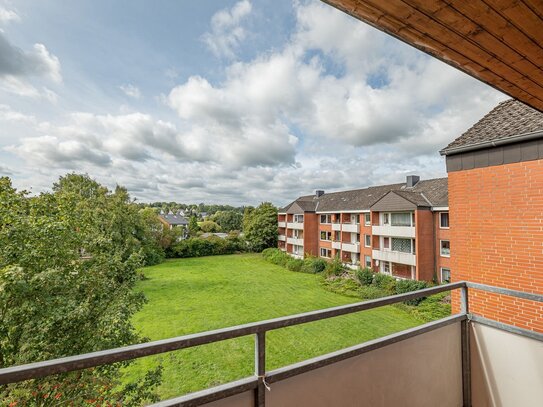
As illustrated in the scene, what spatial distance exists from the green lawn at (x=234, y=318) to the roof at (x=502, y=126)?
237 inches

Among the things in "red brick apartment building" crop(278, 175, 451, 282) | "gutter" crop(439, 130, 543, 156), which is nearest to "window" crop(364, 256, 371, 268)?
"red brick apartment building" crop(278, 175, 451, 282)

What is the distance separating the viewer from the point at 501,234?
5.31m

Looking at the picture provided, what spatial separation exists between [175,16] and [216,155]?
3222cm

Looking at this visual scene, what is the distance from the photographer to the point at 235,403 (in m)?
1.24

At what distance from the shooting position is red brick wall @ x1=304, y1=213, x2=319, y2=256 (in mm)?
26922

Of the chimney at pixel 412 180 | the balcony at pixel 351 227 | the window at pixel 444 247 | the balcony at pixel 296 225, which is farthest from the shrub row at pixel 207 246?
the window at pixel 444 247

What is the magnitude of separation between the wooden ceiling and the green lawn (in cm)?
226

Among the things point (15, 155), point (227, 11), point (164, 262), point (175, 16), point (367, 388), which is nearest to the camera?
point (367, 388)

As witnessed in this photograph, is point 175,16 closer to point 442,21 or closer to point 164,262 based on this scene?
point 442,21

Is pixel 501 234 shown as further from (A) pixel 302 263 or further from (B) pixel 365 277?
(A) pixel 302 263

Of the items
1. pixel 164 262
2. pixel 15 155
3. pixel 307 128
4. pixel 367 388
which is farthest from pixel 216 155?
pixel 367 388

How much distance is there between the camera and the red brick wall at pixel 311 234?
88.3 ft

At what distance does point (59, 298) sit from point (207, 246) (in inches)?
1142

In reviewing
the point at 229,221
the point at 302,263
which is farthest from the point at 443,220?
the point at 229,221
